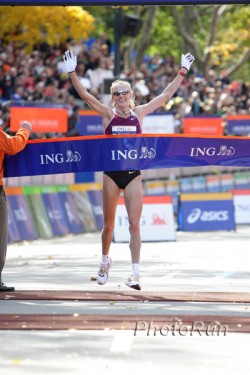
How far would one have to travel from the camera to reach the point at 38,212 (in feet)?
91.8

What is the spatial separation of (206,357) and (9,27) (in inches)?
1314

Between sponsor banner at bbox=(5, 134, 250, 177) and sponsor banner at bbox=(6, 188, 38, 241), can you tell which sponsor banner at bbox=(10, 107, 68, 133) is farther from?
sponsor banner at bbox=(5, 134, 250, 177)

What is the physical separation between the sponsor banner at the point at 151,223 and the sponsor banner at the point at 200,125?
10.7m

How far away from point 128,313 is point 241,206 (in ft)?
70.7

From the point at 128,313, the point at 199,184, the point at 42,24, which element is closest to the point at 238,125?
the point at 199,184

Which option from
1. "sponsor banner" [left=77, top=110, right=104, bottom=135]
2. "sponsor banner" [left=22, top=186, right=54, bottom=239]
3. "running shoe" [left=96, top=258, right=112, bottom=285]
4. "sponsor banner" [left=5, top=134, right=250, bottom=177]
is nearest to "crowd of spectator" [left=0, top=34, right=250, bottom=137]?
"sponsor banner" [left=77, top=110, right=104, bottom=135]

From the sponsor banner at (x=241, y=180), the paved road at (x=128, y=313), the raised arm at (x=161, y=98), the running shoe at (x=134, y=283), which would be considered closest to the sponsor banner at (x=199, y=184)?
the sponsor banner at (x=241, y=180)

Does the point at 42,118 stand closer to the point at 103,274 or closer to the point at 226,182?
the point at 226,182

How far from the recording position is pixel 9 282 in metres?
15.2

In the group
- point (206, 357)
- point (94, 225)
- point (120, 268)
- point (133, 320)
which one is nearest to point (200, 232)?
point (94, 225)

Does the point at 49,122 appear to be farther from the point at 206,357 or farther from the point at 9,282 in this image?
the point at 206,357

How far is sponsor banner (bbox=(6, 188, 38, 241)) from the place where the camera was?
1051 inches

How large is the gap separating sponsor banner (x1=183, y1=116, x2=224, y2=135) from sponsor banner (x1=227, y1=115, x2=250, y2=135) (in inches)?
28.2

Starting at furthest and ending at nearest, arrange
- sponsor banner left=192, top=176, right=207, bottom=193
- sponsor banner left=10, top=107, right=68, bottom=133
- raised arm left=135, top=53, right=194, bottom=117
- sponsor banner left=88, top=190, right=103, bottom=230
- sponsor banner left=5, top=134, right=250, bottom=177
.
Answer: sponsor banner left=192, top=176, right=207, bottom=193, sponsor banner left=88, top=190, right=103, bottom=230, sponsor banner left=10, top=107, right=68, bottom=133, sponsor banner left=5, top=134, right=250, bottom=177, raised arm left=135, top=53, right=194, bottom=117
